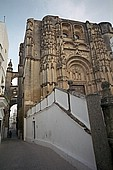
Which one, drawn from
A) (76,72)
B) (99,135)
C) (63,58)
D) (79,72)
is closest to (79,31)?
(63,58)

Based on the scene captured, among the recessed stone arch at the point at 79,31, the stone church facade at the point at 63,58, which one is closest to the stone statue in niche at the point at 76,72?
the stone church facade at the point at 63,58

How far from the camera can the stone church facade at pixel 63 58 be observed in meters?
17.4

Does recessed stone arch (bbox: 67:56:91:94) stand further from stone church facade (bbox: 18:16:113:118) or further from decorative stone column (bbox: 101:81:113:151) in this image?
decorative stone column (bbox: 101:81:113:151)

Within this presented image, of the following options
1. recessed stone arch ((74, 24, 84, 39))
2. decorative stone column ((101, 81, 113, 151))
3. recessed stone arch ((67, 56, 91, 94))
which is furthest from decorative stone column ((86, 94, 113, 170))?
recessed stone arch ((74, 24, 84, 39))

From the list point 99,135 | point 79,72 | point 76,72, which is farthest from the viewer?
point 79,72

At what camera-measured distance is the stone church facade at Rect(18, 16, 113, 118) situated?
57.1 feet

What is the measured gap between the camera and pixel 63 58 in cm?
1853

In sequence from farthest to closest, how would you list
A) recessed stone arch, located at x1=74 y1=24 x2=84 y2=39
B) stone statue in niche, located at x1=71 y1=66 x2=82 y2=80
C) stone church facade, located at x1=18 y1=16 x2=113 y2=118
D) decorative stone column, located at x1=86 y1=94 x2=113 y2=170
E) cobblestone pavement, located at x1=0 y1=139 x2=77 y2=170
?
recessed stone arch, located at x1=74 y1=24 x2=84 y2=39 → stone statue in niche, located at x1=71 y1=66 x2=82 y2=80 → stone church facade, located at x1=18 y1=16 x2=113 y2=118 → cobblestone pavement, located at x1=0 y1=139 x2=77 y2=170 → decorative stone column, located at x1=86 y1=94 x2=113 y2=170

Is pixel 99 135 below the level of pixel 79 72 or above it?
below

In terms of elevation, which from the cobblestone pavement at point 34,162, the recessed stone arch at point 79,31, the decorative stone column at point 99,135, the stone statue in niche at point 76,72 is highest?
the recessed stone arch at point 79,31

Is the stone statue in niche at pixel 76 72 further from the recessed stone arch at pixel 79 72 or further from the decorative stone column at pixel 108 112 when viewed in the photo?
the decorative stone column at pixel 108 112

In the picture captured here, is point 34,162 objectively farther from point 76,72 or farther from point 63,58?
point 76,72

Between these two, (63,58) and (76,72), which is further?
(76,72)

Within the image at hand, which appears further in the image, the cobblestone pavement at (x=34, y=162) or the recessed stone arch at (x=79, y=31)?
the recessed stone arch at (x=79, y=31)
